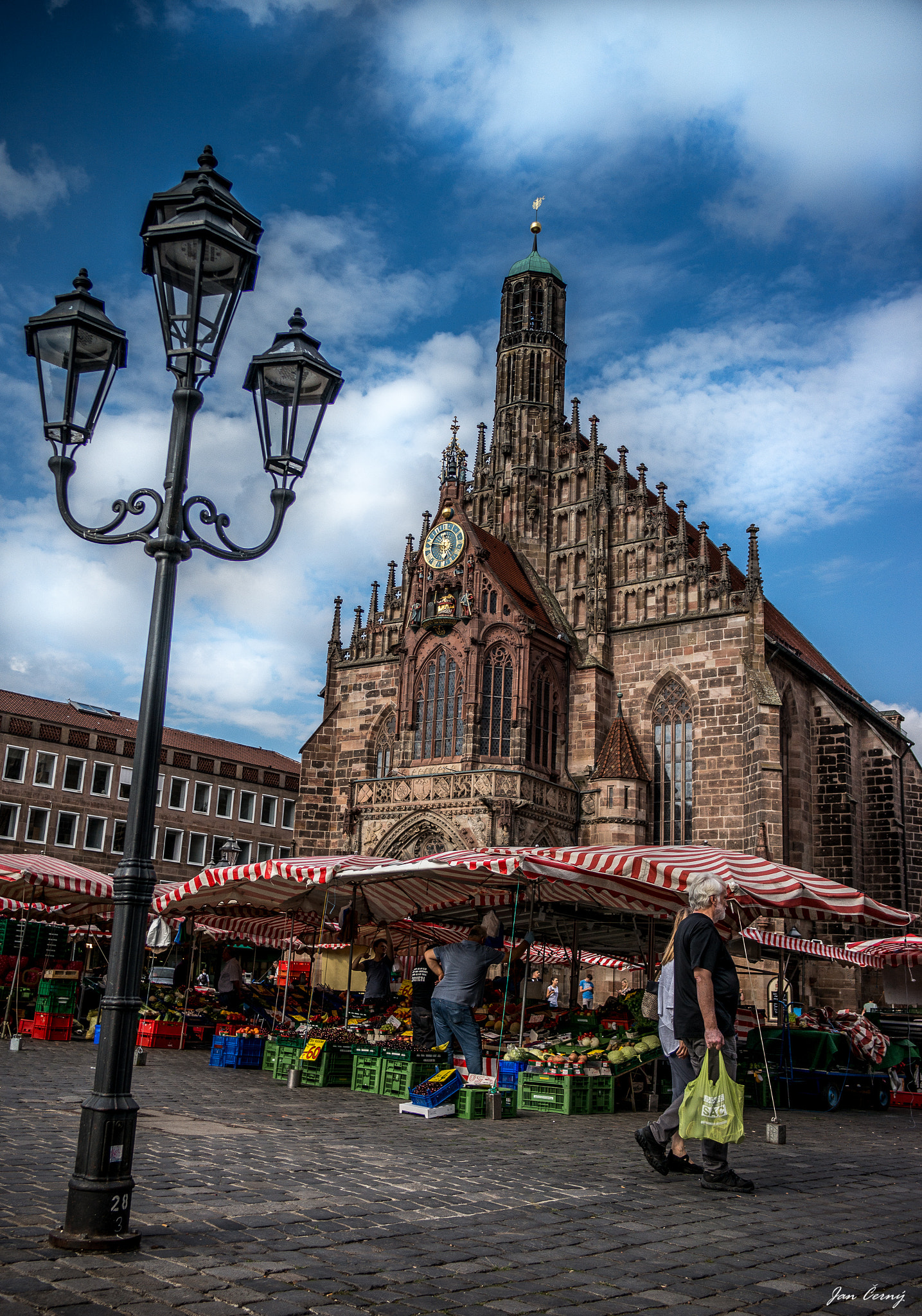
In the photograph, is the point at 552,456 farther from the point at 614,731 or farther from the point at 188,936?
the point at 188,936

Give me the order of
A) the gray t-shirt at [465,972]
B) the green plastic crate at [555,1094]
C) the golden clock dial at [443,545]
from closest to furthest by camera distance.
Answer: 1. the gray t-shirt at [465,972]
2. the green plastic crate at [555,1094]
3. the golden clock dial at [443,545]

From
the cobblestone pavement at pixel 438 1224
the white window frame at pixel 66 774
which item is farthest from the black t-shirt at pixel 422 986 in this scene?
the white window frame at pixel 66 774

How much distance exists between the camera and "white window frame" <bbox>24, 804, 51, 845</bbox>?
1796 inches

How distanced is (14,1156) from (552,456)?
96.4 feet

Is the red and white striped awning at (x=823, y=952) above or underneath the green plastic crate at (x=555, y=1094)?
above

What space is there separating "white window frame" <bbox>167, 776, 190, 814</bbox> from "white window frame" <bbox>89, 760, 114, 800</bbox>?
380 centimetres

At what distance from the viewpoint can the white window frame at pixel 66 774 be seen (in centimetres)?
4719

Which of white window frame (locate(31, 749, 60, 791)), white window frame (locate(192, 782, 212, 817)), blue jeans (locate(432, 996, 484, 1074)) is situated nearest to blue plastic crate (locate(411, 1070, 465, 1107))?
blue jeans (locate(432, 996, 484, 1074))

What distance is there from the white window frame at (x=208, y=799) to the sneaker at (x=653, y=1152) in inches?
1902

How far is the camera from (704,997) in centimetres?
705

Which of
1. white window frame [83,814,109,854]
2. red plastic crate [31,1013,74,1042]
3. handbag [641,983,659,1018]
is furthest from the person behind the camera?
white window frame [83,814,109,854]

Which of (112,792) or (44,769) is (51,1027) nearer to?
(44,769)

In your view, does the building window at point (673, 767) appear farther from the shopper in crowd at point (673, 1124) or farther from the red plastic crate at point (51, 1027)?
the shopper in crowd at point (673, 1124)

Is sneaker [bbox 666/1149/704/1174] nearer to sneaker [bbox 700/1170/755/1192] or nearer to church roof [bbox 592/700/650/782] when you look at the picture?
sneaker [bbox 700/1170/755/1192]
